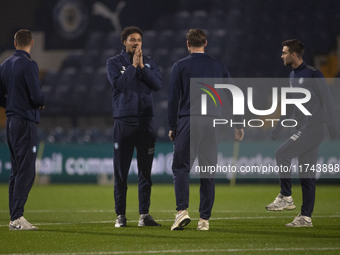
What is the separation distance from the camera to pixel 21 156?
8.40 m

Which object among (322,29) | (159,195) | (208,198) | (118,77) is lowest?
(159,195)

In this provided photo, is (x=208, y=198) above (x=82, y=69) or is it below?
below

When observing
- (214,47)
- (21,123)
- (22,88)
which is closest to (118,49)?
(214,47)

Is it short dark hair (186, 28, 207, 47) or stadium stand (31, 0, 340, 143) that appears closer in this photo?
short dark hair (186, 28, 207, 47)

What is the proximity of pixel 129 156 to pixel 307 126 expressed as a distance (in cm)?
221

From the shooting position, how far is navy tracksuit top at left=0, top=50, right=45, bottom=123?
8.41m

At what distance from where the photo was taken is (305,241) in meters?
7.13

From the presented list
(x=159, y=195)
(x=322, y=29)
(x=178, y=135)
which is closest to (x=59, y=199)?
(x=159, y=195)

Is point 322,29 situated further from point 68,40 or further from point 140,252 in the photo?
point 140,252

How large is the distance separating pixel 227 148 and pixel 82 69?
9.67 metres

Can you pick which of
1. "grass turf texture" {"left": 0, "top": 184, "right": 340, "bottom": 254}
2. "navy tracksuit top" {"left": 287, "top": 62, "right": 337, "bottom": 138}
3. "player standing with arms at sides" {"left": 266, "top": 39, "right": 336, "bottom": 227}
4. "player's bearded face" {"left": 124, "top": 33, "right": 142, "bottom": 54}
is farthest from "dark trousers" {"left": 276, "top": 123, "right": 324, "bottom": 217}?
"player's bearded face" {"left": 124, "top": 33, "right": 142, "bottom": 54}

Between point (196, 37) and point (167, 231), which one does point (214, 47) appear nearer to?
point (196, 37)

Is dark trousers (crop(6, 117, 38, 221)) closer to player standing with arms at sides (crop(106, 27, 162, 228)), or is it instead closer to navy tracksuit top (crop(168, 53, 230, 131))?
player standing with arms at sides (crop(106, 27, 162, 228))

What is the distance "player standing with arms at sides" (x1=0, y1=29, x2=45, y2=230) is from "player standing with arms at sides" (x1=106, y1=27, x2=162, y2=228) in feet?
3.07
